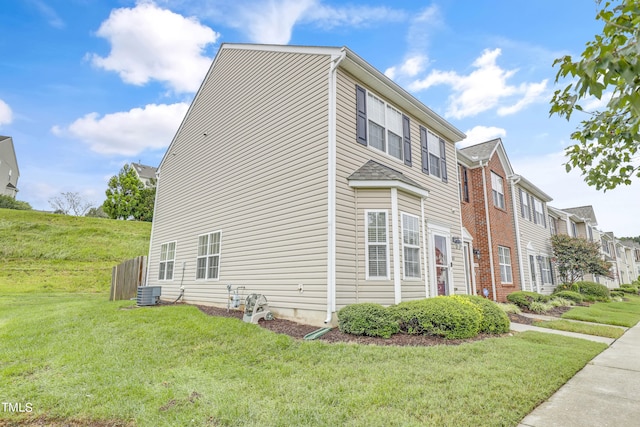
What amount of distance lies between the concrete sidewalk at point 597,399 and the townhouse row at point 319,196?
139 inches

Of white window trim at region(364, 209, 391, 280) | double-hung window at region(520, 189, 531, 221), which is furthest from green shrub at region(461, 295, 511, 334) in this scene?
double-hung window at region(520, 189, 531, 221)

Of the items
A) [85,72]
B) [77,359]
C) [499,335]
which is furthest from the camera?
[85,72]

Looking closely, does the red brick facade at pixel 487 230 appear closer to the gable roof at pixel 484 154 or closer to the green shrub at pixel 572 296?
the gable roof at pixel 484 154

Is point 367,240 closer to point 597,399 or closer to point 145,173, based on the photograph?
point 597,399

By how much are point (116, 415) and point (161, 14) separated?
1207 cm

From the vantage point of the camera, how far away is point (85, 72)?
43.9 ft

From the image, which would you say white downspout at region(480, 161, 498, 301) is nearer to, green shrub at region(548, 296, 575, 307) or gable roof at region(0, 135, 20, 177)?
green shrub at region(548, 296, 575, 307)

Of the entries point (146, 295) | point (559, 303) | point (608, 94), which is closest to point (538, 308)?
point (559, 303)

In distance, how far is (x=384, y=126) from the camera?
8.82 metres

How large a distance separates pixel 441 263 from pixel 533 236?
1096 cm

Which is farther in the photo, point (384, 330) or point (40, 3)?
point (40, 3)


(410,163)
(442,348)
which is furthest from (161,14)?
(442,348)

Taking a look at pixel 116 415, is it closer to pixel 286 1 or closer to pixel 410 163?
pixel 410 163

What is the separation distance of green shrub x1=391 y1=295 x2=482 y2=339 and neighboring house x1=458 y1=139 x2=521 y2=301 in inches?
288
